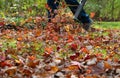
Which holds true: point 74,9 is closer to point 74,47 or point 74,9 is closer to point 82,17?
point 82,17

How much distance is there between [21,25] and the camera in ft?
20.2

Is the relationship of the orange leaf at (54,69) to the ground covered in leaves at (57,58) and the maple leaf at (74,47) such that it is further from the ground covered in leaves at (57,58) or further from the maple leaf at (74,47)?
the maple leaf at (74,47)

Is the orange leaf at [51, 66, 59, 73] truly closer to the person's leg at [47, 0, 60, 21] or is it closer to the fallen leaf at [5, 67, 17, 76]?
the fallen leaf at [5, 67, 17, 76]

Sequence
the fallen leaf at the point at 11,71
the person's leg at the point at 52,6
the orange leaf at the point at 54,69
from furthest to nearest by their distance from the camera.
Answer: the person's leg at the point at 52,6 < the orange leaf at the point at 54,69 < the fallen leaf at the point at 11,71

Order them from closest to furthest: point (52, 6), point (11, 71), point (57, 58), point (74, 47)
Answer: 1. point (11, 71)
2. point (57, 58)
3. point (74, 47)
4. point (52, 6)

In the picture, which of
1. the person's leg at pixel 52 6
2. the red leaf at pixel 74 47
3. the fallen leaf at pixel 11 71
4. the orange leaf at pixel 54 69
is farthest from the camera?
the person's leg at pixel 52 6

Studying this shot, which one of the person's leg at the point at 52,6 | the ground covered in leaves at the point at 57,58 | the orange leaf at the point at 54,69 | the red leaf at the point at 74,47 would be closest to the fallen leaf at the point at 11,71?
the ground covered in leaves at the point at 57,58

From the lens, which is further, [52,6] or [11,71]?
[52,6]

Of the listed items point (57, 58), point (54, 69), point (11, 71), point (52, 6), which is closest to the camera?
point (11, 71)

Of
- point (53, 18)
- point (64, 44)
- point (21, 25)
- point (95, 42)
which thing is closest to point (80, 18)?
point (53, 18)

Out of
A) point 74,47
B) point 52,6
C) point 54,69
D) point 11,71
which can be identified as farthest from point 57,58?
point 52,6

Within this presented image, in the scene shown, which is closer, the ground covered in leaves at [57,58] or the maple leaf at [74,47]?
the ground covered in leaves at [57,58]

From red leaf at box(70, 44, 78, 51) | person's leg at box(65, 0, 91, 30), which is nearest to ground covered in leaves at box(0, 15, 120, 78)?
red leaf at box(70, 44, 78, 51)

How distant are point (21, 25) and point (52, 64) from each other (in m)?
3.11
